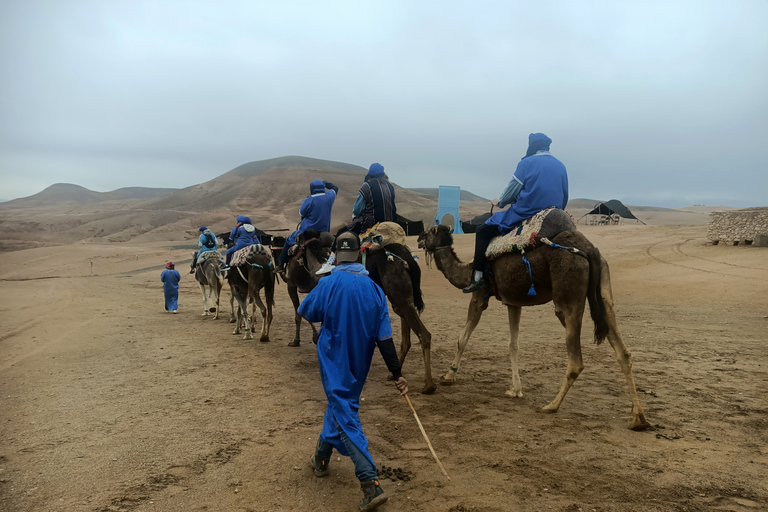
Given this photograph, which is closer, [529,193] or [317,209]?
[529,193]

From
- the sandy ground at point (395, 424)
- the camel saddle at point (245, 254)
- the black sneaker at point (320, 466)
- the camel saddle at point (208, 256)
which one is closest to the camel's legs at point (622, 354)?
the sandy ground at point (395, 424)

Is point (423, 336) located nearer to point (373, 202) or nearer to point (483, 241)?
point (483, 241)

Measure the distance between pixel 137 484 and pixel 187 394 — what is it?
280 centimetres

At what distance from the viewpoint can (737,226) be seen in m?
22.5

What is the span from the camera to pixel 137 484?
15.0 ft

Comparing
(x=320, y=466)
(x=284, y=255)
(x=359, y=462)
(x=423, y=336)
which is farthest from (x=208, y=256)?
(x=359, y=462)

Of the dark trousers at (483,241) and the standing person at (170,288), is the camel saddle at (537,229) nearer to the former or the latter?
the dark trousers at (483,241)

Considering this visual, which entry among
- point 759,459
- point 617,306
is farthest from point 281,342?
point 617,306

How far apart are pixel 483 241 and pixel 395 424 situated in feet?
9.27

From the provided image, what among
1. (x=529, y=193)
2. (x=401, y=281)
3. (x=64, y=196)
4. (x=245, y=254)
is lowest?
(x=401, y=281)

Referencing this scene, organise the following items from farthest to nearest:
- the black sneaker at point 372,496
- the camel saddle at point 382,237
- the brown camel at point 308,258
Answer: the brown camel at point 308,258, the camel saddle at point 382,237, the black sneaker at point 372,496

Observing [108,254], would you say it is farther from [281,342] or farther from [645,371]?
[645,371]

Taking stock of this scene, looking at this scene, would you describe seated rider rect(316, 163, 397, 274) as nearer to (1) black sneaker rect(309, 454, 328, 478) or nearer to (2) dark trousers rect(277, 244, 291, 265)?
(2) dark trousers rect(277, 244, 291, 265)

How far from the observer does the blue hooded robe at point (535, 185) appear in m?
6.72
